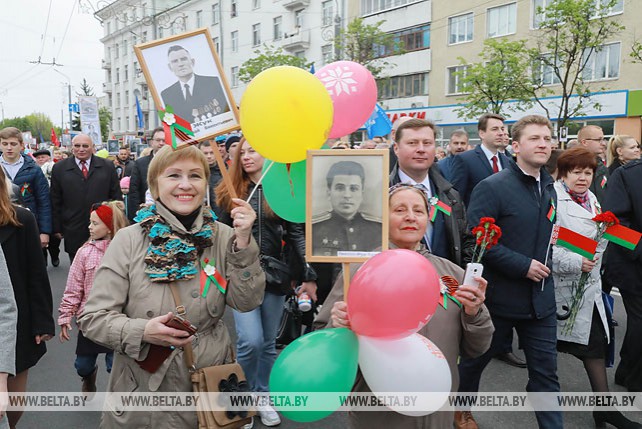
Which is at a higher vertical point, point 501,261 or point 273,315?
point 501,261

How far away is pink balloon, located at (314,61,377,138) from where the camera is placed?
Result: 2.79 metres

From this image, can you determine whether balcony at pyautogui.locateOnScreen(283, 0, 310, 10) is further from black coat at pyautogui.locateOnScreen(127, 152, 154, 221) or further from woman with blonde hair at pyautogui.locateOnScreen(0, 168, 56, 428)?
woman with blonde hair at pyautogui.locateOnScreen(0, 168, 56, 428)

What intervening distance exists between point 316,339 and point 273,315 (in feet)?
5.77

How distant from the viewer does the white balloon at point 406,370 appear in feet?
6.40

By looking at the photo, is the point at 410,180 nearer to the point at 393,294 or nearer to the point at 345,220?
the point at 345,220

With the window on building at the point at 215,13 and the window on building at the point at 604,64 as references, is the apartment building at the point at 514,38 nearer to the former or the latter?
the window on building at the point at 604,64

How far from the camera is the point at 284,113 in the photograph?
2.22 meters

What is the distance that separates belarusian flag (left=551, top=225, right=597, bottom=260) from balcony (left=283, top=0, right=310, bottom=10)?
35.0 meters

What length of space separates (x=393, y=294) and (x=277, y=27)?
3909 centimetres

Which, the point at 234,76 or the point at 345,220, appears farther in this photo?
the point at 234,76

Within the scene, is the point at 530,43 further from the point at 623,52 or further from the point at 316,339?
the point at 316,339

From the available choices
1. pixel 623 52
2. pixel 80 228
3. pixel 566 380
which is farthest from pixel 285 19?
pixel 566 380

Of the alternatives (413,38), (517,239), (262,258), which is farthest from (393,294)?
(413,38)

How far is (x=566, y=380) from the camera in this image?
4574 millimetres
